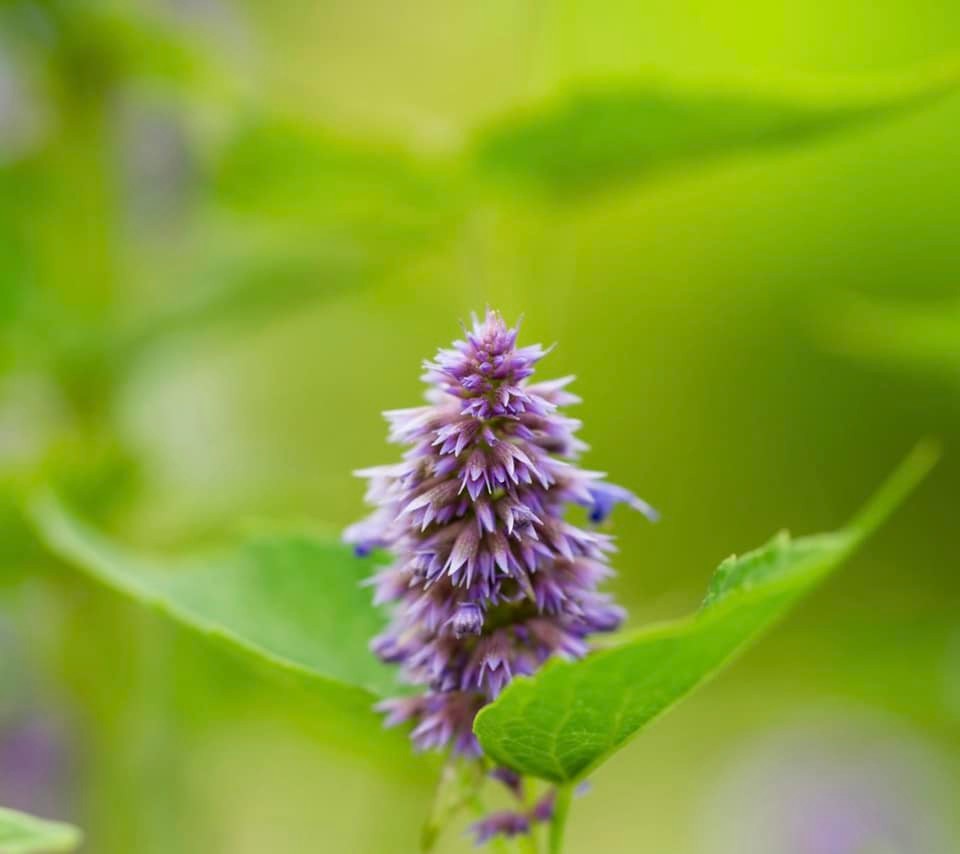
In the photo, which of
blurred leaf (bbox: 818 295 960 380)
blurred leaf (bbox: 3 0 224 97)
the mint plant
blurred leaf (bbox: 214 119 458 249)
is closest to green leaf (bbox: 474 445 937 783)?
the mint plant

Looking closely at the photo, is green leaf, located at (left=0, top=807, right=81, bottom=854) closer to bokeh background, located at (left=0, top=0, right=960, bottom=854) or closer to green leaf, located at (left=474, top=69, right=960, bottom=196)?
bokeh background, located at (left=0, top=0, right=960, bottom=854)

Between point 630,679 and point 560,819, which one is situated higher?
point 630,679

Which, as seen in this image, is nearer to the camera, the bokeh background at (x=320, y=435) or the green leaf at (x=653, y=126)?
the green leaf at (x=653, y=126)

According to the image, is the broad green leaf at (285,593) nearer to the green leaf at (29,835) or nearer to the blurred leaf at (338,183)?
the green leaf at (29,835)

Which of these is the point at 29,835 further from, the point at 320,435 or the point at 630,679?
the point at 320,435

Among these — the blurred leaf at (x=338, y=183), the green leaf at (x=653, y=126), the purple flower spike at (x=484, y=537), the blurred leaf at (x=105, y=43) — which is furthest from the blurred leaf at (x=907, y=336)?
the blurred leaf at (x=105, y=43)

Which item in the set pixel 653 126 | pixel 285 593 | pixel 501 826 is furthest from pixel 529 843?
pixel 653 126
